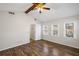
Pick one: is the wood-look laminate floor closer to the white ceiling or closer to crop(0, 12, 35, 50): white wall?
crop(0, 12, 35, 50): white wall

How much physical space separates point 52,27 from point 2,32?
105 inches

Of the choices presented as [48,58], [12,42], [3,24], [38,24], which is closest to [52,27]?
[38,24]

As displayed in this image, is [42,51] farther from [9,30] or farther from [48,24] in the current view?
[48,24]

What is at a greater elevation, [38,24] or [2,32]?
[38,24]

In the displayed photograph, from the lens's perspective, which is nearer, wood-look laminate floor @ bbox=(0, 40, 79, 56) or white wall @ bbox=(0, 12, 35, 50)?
wood-look laminate floor @ bbox=(0, 40, 79, 56)

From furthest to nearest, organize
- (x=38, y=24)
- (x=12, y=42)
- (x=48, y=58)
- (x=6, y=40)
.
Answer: (x=38, y=24), (x=12, y=42), (x=6, y=40), (x=48, y=58)

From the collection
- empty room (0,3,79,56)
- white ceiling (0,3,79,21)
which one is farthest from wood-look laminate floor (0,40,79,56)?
white ceiling (0,3,79,21)

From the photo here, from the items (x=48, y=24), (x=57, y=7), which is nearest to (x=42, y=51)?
(x=57, y=7)

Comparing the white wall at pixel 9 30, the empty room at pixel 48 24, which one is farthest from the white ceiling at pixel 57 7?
the white wall at pixel 9 30

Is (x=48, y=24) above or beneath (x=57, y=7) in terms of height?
beneath

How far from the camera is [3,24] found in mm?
2848

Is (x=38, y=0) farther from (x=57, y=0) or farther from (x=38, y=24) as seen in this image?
(x=38, y=24)

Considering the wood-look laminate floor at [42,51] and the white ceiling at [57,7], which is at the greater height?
the white ceiling at [57,7]

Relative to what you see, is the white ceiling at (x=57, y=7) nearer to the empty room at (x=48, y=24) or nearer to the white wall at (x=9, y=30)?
the empty room at (x=48, y=24)
